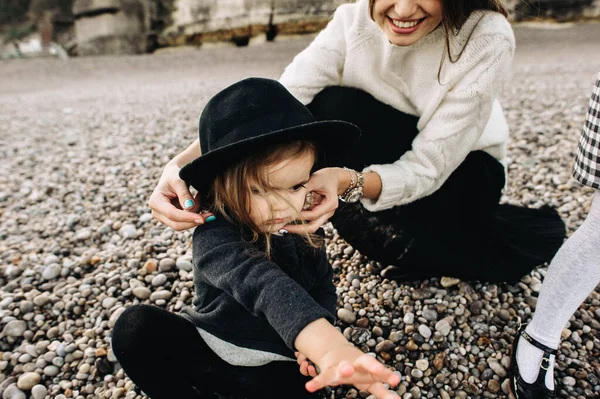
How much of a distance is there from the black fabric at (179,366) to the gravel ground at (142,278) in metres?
0.31

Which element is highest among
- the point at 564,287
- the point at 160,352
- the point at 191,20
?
the point at 564,287

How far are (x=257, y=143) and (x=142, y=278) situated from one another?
1.68 m

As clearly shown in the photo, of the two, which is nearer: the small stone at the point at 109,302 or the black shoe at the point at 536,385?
the black shoe at the point at 536,385

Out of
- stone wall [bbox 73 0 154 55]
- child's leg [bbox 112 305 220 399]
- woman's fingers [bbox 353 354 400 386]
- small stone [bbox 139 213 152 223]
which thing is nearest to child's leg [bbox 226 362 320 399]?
child's leg [bbox 112 305 220 399]

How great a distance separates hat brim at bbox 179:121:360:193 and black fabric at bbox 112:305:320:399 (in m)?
0.55

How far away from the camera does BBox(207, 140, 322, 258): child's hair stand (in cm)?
136

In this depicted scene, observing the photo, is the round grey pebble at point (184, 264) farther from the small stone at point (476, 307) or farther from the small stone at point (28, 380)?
the small stone at point (476, 307)

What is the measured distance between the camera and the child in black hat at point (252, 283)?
1.13m

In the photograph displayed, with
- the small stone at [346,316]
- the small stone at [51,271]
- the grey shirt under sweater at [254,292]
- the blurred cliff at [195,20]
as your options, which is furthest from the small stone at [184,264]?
the blurred cliff at [195,20]

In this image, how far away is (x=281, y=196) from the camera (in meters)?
1.41

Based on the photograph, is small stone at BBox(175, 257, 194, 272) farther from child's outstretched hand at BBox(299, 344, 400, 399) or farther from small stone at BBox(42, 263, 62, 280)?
child's outstretched hand at BBox(299, 344, 400, 399)

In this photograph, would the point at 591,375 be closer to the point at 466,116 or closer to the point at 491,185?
the point at 491,185

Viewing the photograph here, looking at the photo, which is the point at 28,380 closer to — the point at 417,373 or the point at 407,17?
the point at 417,373

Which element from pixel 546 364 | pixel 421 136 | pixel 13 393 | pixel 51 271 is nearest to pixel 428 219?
pixel 421 136
